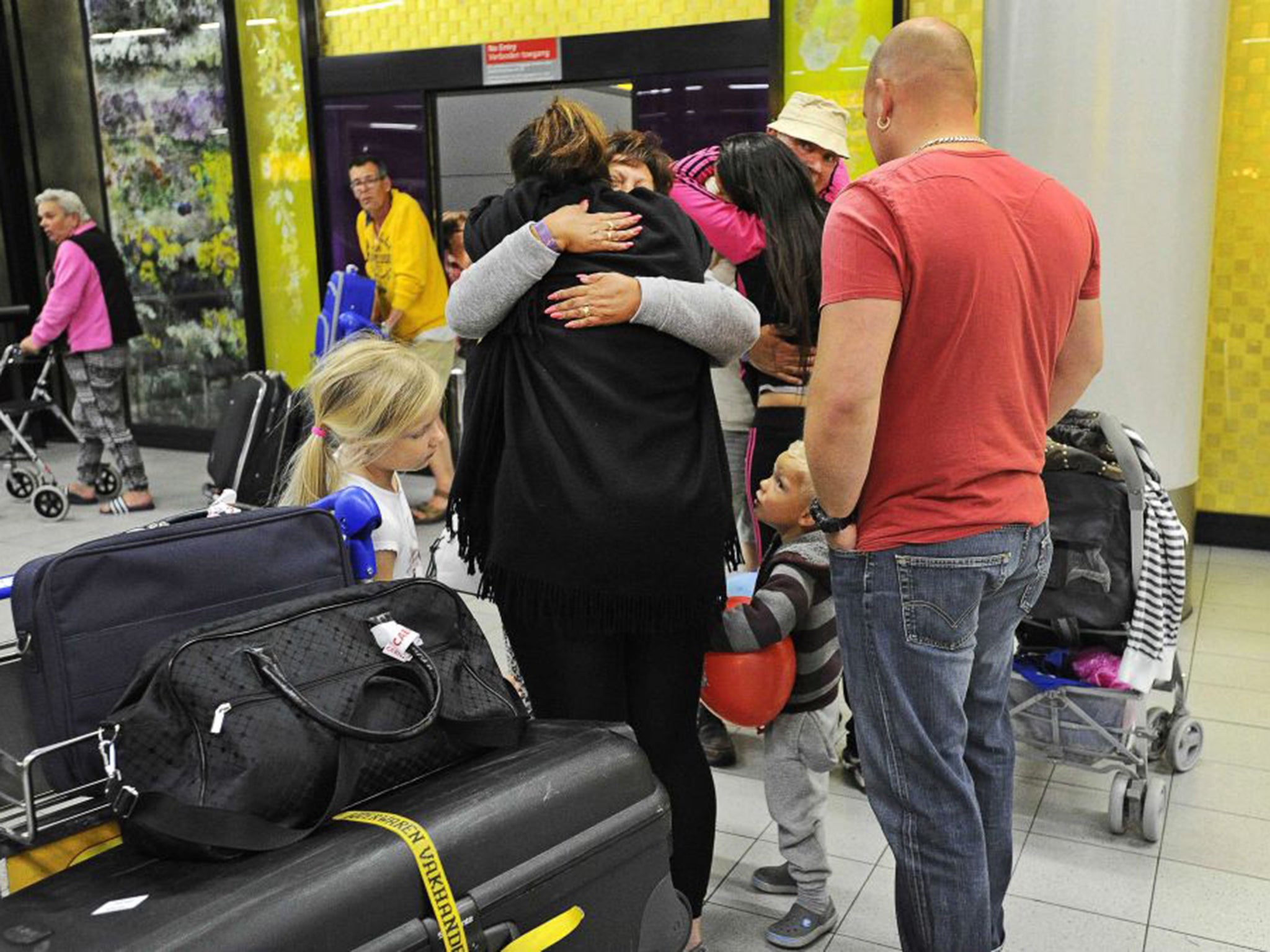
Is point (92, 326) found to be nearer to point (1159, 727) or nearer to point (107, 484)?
point (107, 484)

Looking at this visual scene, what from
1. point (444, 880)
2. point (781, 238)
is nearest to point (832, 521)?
point (444, 880)

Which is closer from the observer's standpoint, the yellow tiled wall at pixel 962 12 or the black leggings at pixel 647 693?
the black leggings at pixel 647 693

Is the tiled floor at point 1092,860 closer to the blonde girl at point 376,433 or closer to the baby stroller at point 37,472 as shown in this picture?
the blonde girl at point 376,433

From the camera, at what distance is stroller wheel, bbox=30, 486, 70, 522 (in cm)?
614

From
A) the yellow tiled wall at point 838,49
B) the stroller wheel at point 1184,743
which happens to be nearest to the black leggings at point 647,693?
the stroller wheel at point 1184,743

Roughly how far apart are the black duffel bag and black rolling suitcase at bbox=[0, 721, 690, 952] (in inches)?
1.4

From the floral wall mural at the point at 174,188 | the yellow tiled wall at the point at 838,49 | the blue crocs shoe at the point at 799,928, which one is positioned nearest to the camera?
the blue crocs shoe at the point at 799,928

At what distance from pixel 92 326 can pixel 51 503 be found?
92 cm

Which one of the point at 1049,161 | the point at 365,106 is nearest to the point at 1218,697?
Answer: the point at 1049,161

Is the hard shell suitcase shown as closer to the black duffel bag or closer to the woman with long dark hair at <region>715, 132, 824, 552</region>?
the black duffel bag

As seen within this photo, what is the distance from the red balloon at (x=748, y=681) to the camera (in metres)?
2.27

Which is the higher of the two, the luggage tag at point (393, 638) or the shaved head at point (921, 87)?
the shaved head at point (921, 87)

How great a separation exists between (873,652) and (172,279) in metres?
7.01

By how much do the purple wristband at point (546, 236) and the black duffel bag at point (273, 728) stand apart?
2.15 ft
